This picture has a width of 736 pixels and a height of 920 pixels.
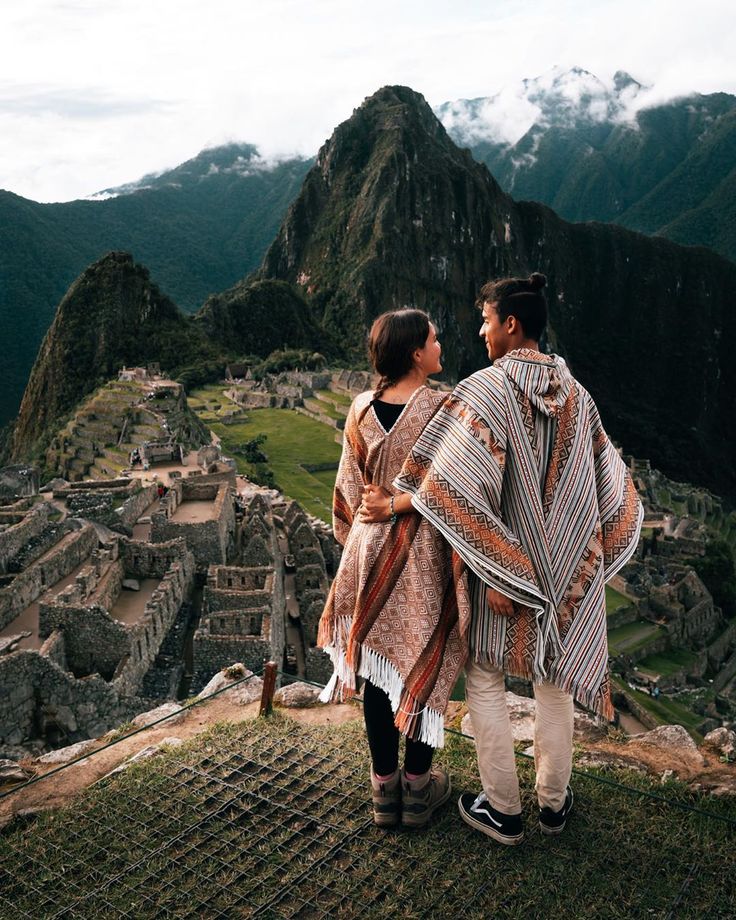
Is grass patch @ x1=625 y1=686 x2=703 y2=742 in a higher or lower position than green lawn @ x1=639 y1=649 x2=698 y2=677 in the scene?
higher

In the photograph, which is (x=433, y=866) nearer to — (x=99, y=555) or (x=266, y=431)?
(x=99, y=555)

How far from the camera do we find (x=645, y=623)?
2603cm

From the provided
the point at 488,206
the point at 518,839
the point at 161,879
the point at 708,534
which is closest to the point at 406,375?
the point at 518,839

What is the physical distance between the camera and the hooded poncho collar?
3252 millimetres

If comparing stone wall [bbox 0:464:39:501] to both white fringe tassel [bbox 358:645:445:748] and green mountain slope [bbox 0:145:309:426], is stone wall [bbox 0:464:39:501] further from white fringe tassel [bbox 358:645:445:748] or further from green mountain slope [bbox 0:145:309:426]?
green mountain slope [bbox 0:145:309:426]

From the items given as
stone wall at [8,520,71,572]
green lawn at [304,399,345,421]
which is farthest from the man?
green lawn at [304,399,345,421]

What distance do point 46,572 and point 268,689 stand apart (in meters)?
7.11

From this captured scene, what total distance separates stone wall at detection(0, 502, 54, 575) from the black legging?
345 inches

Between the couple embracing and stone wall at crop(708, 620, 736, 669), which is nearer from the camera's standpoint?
the couple embracing

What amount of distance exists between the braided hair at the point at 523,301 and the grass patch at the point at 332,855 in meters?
2.20

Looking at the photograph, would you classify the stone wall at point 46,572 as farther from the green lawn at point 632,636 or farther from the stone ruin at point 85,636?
the green lawn at point 632,636

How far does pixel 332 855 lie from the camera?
11.4ft

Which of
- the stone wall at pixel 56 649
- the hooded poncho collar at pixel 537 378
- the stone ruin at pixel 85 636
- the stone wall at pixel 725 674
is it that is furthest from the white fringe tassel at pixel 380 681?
the stone wall at pixel 725 674

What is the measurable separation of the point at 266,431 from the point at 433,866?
36.3 m
